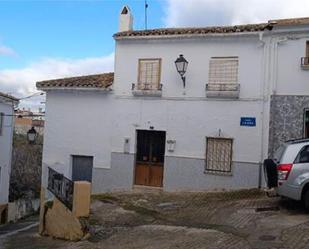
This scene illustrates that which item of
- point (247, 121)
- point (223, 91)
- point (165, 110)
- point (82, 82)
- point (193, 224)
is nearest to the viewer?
point (193, 224)

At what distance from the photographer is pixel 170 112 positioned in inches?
722

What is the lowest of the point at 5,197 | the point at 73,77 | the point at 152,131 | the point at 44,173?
the point at 5,197

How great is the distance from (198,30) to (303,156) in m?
7.34

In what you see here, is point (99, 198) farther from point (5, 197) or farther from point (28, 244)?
point (5, 197)

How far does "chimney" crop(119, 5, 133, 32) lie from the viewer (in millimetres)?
20266

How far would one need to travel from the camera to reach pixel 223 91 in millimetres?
17469

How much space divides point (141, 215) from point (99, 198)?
3.41 meters

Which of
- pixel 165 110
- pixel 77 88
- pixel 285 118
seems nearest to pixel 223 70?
pixel 165 110

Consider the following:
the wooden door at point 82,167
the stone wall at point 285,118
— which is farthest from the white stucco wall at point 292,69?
the wooden door at point 82,167

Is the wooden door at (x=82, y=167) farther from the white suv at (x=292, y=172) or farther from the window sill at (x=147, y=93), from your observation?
the white suv at (x=292, y=172)

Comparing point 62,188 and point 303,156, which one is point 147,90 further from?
point 303,156

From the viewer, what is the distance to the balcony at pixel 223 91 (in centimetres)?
1731

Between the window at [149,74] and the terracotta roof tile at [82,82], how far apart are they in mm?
1329

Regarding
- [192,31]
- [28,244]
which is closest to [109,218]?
[28,244]
